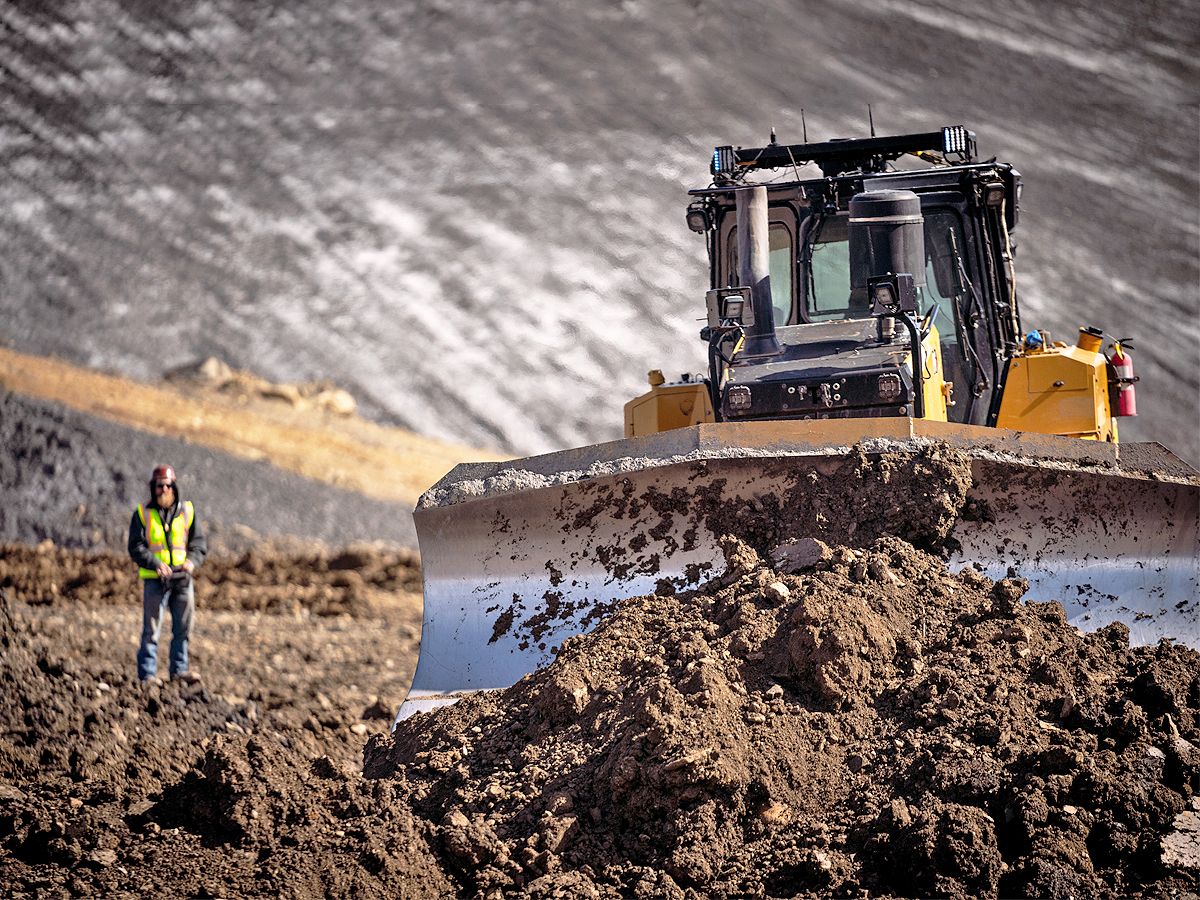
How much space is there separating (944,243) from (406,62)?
24.3 meters

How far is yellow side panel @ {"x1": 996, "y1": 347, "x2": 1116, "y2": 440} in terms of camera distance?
6.41 metres

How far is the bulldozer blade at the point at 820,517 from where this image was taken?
5.30 metres

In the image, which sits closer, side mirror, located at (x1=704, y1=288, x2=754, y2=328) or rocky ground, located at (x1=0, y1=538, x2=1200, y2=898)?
rocky ground, located at (x1=0, y1=538, x2=1200, y2=898)

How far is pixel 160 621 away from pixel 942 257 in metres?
4.89

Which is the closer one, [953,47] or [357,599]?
[357,599]

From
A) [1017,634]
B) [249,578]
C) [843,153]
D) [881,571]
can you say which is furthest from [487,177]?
[1017,634]

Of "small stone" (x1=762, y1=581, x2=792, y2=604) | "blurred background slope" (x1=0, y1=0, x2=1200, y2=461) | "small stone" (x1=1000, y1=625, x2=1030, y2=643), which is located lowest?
"small stone" (x1=1000, y1=625, x2=1030, y2=643)

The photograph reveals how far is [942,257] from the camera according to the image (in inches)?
259

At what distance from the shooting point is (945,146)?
6.59 meters

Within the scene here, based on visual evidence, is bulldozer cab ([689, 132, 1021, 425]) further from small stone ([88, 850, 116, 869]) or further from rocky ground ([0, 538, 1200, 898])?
small stone ([88, 850, 116, 869])

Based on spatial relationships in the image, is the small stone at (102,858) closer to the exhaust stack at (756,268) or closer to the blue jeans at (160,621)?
the exhaust stack at (756,268)

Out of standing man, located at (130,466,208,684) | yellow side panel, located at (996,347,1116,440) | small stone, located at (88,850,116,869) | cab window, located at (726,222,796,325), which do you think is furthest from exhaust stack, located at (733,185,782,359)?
standing man, located at (130,466,208,684)

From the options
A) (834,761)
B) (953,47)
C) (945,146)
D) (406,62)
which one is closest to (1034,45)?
(953,47)

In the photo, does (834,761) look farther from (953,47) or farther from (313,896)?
(953,47)
